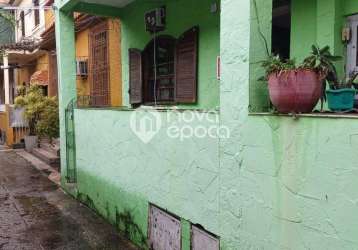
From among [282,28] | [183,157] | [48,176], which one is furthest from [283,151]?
[48,176]

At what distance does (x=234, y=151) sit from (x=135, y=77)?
15.9 feet

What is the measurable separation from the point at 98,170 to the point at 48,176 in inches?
151

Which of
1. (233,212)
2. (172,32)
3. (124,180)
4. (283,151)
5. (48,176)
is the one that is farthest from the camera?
(48,176)

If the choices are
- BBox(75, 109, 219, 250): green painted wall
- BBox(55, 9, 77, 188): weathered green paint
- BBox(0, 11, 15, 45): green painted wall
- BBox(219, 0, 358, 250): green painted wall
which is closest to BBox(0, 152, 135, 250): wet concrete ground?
BBox(75, 109, 219, 250): green painted wall

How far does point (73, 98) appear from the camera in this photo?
7.36 metres

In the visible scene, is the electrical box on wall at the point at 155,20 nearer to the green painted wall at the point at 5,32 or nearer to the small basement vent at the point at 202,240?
the small basement vent at the point at 202,240

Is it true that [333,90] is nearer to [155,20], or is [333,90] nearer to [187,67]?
[187,67]

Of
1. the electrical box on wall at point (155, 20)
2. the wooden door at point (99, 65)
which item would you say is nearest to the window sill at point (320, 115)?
the electrical box on wall at point (155, 20)

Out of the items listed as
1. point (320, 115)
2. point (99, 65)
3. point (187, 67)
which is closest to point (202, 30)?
point (187, 67)

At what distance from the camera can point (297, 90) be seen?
2.48 m

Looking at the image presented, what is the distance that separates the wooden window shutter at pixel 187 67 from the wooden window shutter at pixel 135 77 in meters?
1.21

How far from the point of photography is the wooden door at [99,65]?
8820 millimetres

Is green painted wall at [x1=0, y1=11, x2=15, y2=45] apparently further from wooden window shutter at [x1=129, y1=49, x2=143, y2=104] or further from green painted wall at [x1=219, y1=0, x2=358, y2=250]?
green painted wall at [x1=219, y1=0, x2=358, y2=250]

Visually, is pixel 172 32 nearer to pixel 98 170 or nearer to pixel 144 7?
pixel 144 7
